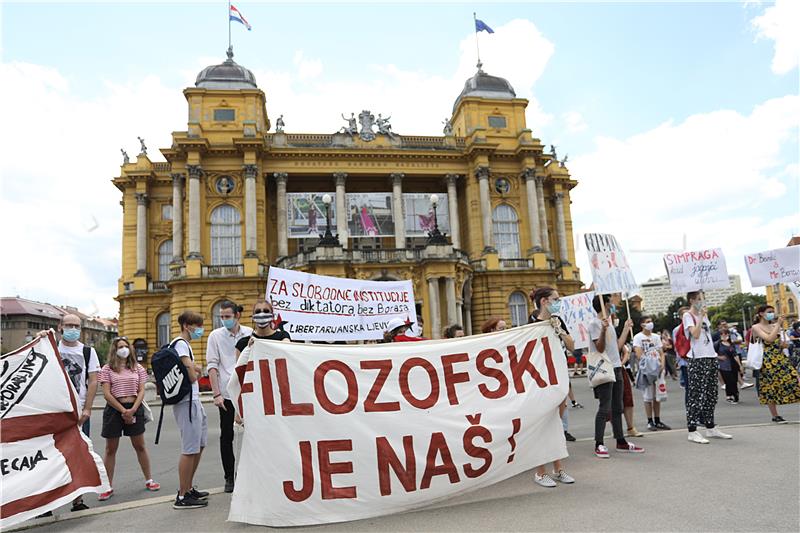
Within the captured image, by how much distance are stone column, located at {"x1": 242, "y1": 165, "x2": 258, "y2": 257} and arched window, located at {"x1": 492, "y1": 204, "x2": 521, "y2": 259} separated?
17424 millimetres

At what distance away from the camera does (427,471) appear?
4.89 metres

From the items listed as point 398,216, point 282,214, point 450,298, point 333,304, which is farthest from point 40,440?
point 398,216

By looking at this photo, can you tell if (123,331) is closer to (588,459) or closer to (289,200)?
(289,200)

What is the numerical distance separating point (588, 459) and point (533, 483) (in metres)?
1.34

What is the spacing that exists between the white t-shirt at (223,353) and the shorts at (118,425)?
142cm

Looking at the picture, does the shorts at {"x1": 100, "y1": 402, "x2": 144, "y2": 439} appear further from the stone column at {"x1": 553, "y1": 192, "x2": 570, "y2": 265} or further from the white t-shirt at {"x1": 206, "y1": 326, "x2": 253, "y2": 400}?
the stone column at {"x1": 553, "y1": 192, "x2": 570, "y2": 265}

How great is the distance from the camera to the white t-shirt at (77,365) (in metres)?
6.30

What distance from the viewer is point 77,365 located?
6.36 m

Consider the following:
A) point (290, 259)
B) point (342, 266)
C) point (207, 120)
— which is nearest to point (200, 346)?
point (290, 259)

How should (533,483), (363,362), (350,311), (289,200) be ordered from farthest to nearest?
(289,200) < (350,311) < (533,483) < (363,362)

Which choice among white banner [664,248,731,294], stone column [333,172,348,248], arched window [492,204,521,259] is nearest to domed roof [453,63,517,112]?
arched window [492,204,521,259]

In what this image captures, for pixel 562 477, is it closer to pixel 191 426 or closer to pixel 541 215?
pixel 191 426

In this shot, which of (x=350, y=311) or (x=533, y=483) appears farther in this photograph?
(x=350, y=311)

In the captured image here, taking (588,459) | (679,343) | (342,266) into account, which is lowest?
(588,459)
